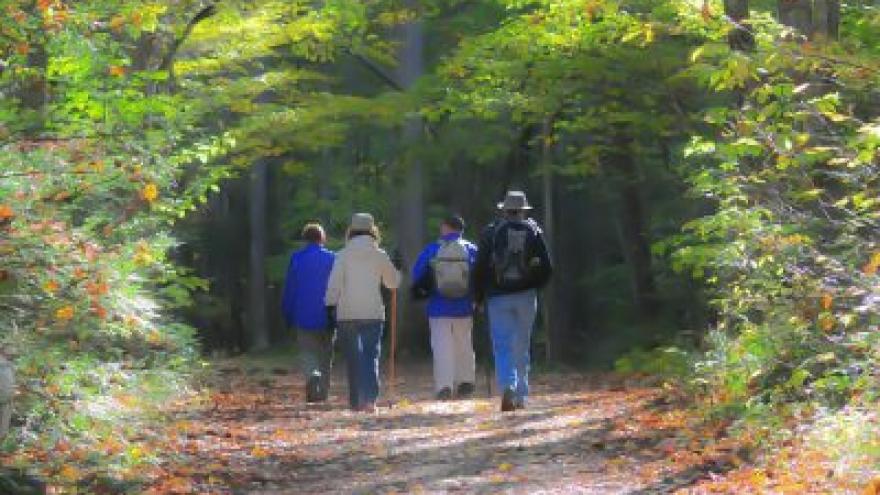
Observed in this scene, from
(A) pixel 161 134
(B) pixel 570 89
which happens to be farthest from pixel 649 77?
(A) pixel 161 134

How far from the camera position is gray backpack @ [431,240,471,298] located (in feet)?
53.1

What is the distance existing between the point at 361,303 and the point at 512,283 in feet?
5.61

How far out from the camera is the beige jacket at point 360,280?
48.9 ft

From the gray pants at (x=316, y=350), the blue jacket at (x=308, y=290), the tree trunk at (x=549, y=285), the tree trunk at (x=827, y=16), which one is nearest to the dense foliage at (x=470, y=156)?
the tree trunk at (x=549, y=285)

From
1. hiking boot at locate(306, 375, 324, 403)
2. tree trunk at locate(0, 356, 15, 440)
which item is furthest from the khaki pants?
tree trunk at locate(0, 356, 15, 440)

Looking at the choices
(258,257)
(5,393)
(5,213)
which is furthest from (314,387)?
(258,257)

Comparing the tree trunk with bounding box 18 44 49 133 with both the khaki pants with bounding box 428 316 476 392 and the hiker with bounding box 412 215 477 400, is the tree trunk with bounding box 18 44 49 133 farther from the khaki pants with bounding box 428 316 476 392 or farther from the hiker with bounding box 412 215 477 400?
the khaki pants with bounding box 428 316 476 392

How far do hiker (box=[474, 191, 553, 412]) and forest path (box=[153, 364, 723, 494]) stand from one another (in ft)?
1.43

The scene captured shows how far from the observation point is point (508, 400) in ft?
46.3

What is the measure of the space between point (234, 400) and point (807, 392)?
9145mm

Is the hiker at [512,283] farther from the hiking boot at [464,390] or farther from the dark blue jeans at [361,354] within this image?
the hiking boot at [464,390]

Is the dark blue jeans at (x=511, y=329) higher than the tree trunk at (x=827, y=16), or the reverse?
the tree trunk at (x=827, y=16)

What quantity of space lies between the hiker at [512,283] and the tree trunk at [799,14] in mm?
3266

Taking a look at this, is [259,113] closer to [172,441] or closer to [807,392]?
[172,441]
